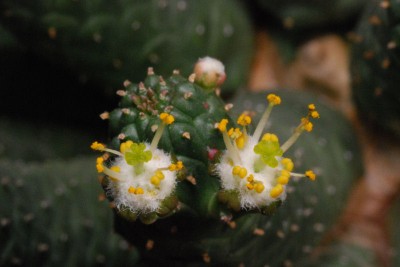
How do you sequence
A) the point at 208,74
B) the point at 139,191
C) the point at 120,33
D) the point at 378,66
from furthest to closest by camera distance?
the point at 120,33 → the point at 378,66 → the point at 208,74 → the point at 139,191

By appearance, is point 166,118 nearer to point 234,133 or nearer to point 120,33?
point 234,133

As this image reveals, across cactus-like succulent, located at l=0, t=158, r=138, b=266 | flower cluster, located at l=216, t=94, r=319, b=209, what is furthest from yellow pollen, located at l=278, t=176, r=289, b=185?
cactus-like succulent, located at l=0, t=158, r=138, b=266

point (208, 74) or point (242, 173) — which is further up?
point (208, 74)

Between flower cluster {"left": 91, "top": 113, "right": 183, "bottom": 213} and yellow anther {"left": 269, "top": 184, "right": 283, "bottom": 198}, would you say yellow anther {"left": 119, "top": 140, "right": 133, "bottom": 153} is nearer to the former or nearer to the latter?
flower cluster {"left": 91, "top": 113, "right": 183, "bottom": 213}

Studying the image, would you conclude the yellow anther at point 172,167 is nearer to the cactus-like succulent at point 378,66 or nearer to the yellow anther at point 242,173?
the yellow anther at point 242,173

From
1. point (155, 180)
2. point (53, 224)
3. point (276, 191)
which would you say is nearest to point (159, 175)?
point (155, 180)

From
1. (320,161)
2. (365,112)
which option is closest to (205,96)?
(320,161)

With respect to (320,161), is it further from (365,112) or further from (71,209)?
(71,209)
